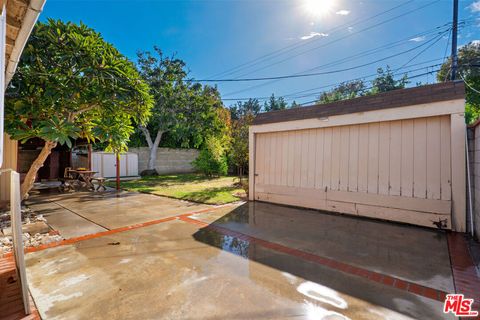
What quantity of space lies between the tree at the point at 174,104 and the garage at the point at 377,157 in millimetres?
10443

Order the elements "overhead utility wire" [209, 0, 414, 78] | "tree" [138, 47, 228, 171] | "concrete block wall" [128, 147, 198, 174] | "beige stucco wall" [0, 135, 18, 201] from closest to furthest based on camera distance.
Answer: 1. "beige stucco wall" [0, 135, 18, 201]
2. "overhead utility wire" [209, 0, 414, 78]
3. "tree" [138, 47, 228, 171]
4. "concrete block wall" [128, 147, 198, 174]

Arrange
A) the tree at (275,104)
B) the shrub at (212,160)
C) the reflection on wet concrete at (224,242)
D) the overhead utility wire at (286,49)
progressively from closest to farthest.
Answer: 1. the reflection on wet concrete at (224,242)
2. the overhead utility wire at (286,49)
3. the shrub at (212,160)
4. the tree at (275,104)

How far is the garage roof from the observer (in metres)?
4.36

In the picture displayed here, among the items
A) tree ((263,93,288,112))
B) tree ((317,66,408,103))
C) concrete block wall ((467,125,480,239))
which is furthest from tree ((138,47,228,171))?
tree ((263,93,288,112))

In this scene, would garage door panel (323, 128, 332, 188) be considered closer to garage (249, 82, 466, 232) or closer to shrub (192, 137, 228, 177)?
garage (249, 82, 466, 232)

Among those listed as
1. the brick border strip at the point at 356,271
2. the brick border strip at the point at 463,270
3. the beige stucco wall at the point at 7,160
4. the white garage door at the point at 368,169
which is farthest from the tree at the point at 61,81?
the brick border strip at the point at 463,270


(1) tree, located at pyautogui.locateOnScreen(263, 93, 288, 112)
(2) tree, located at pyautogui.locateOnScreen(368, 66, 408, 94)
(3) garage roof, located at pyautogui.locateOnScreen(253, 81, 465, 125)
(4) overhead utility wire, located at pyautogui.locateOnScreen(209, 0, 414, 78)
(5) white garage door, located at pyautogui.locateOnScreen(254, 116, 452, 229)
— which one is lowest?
(5) white garage door, located at pyautogui.locateOnScreen(254, 116, 452, 229)

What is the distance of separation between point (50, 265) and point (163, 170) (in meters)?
15.5

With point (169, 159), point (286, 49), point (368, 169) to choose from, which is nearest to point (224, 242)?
point (368, 169)

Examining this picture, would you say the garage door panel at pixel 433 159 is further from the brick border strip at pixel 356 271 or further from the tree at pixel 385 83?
the tree at pixel 385 83

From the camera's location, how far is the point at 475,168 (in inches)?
153

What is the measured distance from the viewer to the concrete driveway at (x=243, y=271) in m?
2.16

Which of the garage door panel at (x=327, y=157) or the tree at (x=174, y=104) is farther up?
the tree at (x=174, y=104)

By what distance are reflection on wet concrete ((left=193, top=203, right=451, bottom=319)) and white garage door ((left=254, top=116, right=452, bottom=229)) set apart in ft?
1.35
